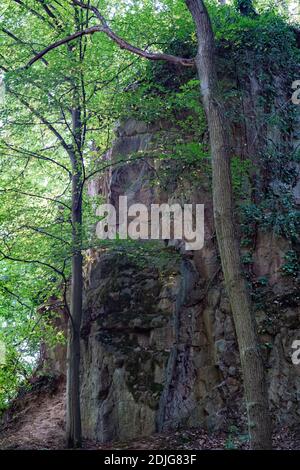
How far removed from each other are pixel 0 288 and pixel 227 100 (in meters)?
7.19

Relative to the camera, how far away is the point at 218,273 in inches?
374

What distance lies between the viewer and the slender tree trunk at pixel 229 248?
5.17 m

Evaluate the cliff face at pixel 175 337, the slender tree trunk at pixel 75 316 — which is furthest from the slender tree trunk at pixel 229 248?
the slender tree trunk at pixel 75 316

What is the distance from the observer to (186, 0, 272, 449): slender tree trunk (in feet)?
17.0

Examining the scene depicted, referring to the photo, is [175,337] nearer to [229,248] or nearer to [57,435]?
[57,435]

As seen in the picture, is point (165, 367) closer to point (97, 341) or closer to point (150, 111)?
point (97, 341)

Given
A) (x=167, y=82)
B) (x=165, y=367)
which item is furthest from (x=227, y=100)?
(x=165, y=367)

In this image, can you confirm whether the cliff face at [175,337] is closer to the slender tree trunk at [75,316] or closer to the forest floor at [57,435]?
the forest floor at [57,435]

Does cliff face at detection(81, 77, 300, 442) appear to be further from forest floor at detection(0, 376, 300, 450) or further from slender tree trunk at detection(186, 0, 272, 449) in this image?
Answer: slender tree trunk at detection(186, 0, 272, 449)

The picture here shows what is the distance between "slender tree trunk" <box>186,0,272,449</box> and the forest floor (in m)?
2.51

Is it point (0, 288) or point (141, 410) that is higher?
point (0, 288)

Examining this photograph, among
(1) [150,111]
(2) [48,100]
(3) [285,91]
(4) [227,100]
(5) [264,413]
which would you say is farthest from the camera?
(3) [285,91]

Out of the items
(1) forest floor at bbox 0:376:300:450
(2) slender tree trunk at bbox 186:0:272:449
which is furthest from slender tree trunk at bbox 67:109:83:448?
(2) slender tree trunk at bbox 186:0:272:449

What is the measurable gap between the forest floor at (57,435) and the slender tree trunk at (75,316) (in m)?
0.46
